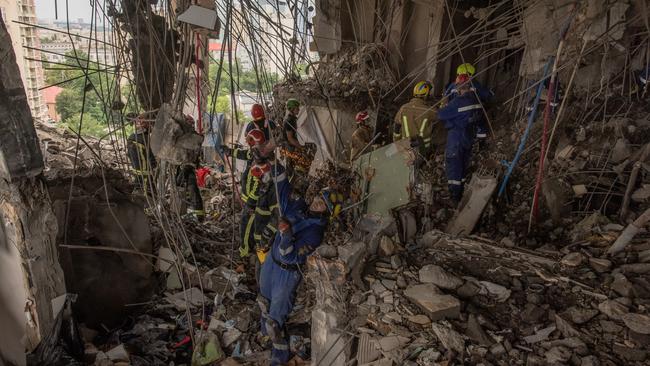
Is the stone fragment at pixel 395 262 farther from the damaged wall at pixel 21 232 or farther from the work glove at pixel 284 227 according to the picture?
the damaged wall at pixel 21 232

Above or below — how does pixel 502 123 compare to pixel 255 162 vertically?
above

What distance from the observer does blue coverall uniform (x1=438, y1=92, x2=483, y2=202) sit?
4.40 metres

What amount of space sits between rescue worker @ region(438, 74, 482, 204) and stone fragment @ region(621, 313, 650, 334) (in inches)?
106

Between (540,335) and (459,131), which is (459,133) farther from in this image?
(540,335)

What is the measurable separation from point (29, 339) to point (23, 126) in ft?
5.06

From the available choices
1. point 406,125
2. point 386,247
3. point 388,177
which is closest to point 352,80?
point 406,125

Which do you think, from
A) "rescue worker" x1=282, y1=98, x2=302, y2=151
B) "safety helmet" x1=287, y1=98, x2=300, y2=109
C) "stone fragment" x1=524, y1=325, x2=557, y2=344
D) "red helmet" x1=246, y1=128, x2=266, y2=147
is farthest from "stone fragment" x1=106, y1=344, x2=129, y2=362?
"safety helmet" x1=287, y1=98, x2=300, y2=109

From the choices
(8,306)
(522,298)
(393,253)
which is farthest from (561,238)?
(8,306)

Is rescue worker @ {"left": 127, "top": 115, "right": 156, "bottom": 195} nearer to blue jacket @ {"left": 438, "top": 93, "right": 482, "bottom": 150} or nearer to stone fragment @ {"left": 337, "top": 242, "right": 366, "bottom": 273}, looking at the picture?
stone fragment @ {"left": 337, "top": 242, "right": 366, "bottom": 273}

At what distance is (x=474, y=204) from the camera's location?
376 cm

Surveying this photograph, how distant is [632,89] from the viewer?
439cm

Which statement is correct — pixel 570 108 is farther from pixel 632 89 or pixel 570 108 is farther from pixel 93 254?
pixel 93 254

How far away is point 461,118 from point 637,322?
2.92 meters

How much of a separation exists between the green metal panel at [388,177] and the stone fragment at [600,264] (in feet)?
5.40
